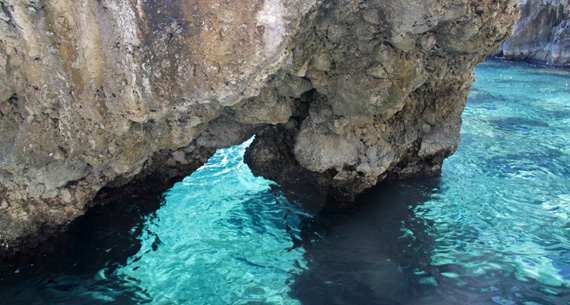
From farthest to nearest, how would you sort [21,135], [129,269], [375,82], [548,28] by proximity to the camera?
1. [548,28]
2. [129,269]
3. [375,82]
4. [21,135]

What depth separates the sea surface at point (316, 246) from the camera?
415 centimetres

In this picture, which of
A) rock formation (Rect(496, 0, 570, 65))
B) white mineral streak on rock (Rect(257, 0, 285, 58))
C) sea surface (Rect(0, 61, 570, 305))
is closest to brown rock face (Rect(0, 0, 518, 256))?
white mineral streak on rock (Rect(257, 0, 285, 58))

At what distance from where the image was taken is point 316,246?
4.91 metres

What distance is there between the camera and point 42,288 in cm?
416

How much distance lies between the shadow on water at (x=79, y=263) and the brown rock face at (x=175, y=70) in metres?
0.26

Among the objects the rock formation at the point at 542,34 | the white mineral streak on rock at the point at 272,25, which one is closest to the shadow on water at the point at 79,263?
the white mineral streak on rock at the point at 272,25

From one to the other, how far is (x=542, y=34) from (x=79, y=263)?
60.7 feet

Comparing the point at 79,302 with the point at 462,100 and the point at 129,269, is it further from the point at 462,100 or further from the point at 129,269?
the point at 462,100

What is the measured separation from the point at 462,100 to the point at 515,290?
2538mm

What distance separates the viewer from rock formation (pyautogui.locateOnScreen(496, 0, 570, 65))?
50.6 ft

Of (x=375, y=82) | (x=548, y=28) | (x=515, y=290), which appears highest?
(x=548, y=28)

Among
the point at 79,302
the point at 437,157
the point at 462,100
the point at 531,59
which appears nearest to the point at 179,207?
the point at 79,302

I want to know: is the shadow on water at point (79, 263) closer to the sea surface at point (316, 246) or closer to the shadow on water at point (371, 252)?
the sea surface at point (316, 246)

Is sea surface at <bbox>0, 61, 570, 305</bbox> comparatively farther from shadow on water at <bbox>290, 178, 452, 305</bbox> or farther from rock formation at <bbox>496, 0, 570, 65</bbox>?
rock formation at <bbox>496, 0, 570, 65</bbox>
